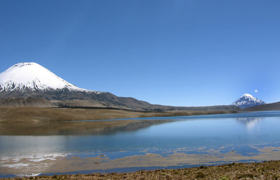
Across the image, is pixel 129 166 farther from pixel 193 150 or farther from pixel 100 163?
pixel 193 150

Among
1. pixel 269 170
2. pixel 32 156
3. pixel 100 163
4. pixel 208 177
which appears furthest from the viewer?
pixel 32 156

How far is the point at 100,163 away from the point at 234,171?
12.2 m

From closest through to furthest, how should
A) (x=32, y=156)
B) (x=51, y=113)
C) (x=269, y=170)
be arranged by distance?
1. (x=269, y=170)
2. (x=32, y=156)
3. (x=51, y=113)

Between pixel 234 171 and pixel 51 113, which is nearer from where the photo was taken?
pixel 234 171

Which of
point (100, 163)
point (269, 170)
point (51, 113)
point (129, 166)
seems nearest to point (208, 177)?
point (269, 170)

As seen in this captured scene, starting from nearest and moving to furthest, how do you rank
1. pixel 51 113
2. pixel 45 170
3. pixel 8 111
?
pixel 45 170 → pixel 8 111 → pixel 51 113

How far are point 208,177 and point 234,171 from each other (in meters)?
2.64

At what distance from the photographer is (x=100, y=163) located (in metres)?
23.5

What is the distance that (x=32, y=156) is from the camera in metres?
28.4

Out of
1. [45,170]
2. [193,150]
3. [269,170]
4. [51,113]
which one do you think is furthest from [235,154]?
[51,113]

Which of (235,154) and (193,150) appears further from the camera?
(193,150)

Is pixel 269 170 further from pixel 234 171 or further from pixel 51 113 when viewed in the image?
pixel 51 113

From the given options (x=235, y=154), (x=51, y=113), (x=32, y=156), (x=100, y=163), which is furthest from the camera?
(x=51, y=113)

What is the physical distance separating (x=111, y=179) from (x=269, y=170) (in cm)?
1043
